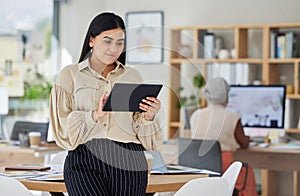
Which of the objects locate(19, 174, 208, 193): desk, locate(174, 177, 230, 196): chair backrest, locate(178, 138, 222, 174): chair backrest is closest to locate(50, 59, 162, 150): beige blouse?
locate(174, 177, 230, 196): chair backrest

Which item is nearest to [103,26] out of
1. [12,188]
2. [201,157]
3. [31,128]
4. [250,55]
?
[12,188]

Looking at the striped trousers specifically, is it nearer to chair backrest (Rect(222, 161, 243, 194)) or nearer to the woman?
the woman

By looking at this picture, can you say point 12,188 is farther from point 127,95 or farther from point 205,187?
point 205,187

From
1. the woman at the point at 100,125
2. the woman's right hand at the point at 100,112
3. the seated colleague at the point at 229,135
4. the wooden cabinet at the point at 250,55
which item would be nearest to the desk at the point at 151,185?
the woman at the point at 100,125

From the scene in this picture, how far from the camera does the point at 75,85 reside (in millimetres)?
2652

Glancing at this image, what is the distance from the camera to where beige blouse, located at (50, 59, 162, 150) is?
260 cm

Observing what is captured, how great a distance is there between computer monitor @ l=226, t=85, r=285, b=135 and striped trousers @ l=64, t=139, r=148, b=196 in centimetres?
298

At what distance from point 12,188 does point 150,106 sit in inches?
27.4

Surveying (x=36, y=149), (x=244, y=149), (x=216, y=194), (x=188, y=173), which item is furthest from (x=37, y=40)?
(x=216, y=194)

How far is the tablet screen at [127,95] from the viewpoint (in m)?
2.51

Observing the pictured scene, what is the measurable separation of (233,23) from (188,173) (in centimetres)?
339

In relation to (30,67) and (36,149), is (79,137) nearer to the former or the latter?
(36,149)

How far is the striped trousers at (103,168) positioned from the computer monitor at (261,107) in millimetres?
2981

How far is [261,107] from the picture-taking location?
5480 mm
